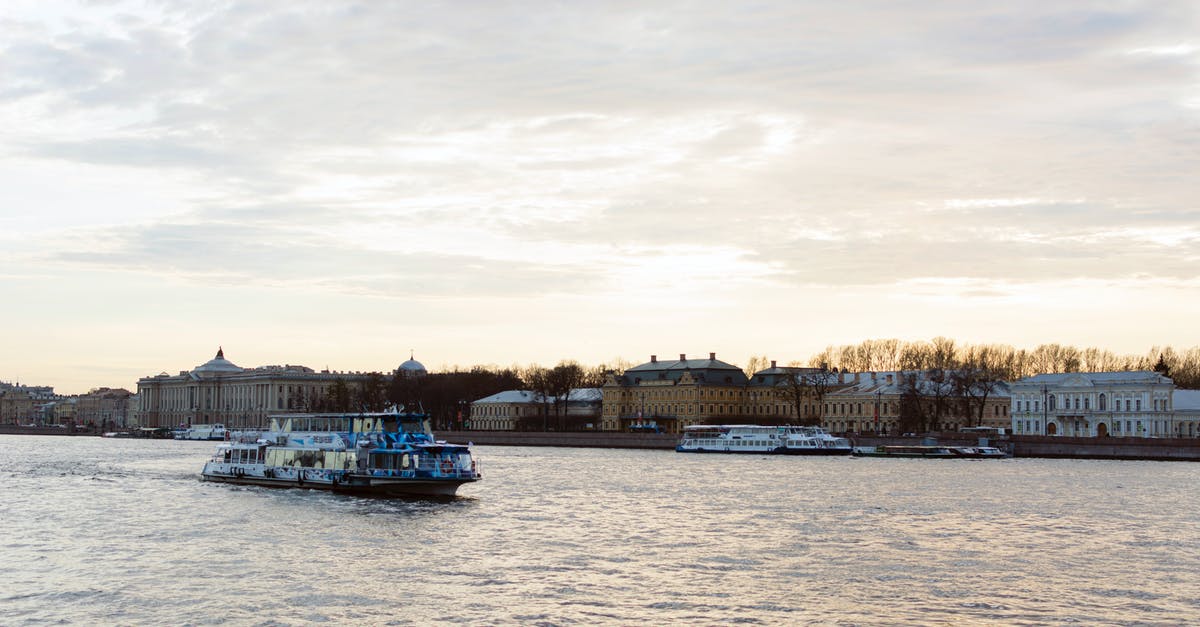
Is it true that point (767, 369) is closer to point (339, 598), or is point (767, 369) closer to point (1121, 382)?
point (1121, 382)

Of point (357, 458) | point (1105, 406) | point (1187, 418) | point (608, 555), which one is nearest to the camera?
point (608, 555)

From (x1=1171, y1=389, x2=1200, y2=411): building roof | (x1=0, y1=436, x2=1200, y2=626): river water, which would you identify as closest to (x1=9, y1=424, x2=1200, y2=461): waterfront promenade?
(x1=1171, y1=389, x2=1200, y2=411): building roof

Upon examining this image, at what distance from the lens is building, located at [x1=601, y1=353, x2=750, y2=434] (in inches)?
6088

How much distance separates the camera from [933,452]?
9856 centimetres

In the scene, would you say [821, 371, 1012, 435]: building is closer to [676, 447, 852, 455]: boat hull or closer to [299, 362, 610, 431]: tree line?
[676, 447, 852, 455]: boat hull

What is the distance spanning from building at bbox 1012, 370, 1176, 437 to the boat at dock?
40.2ft

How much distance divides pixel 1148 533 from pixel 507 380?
152 m

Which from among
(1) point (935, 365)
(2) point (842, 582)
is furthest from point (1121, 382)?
(2) point (842, 582)

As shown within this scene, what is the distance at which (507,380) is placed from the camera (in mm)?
191125

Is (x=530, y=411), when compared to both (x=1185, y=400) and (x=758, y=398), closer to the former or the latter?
(x=758, y=398)

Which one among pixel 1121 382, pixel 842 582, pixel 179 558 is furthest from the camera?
pixel 1121 382

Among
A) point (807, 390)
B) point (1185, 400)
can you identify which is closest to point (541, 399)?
point (807, 390)

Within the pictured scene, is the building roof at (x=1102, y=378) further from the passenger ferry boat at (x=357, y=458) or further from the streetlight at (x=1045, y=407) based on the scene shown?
the passenger ferry boat at (x=357, y=458)

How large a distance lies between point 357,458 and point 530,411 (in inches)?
4469
